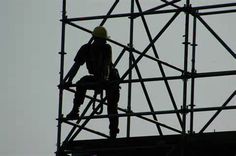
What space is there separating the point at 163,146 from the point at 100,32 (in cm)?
298

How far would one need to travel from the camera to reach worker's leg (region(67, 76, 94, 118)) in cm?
2631

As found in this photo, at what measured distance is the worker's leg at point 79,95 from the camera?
26312 millimetres

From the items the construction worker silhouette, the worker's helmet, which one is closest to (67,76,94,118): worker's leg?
the construction worker silhouette

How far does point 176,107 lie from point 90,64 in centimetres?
192

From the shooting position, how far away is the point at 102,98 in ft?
87.3

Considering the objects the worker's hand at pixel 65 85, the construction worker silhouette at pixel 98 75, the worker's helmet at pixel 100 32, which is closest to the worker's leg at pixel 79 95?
the construction worker silhouette at pixel 98 75

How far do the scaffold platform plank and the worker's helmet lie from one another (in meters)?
2.19

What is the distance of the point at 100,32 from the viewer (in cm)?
2686

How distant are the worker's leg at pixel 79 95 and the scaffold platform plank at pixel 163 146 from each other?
0.57 meters

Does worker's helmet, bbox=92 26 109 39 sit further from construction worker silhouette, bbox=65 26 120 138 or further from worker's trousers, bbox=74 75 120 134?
worker's trousers, bbox=74 75 120 134

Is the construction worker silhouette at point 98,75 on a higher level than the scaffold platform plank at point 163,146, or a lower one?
higher

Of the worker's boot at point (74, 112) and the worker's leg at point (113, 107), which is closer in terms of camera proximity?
the worker's boot at point (74, 112)

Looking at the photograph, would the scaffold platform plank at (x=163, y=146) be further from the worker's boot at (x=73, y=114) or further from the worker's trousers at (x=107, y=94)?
the worker's trousers at (x=107, y=94)

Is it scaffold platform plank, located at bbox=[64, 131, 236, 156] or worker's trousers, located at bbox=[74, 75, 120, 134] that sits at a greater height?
worker's trousers, located at bbox=[74, 75, 120, 134]
